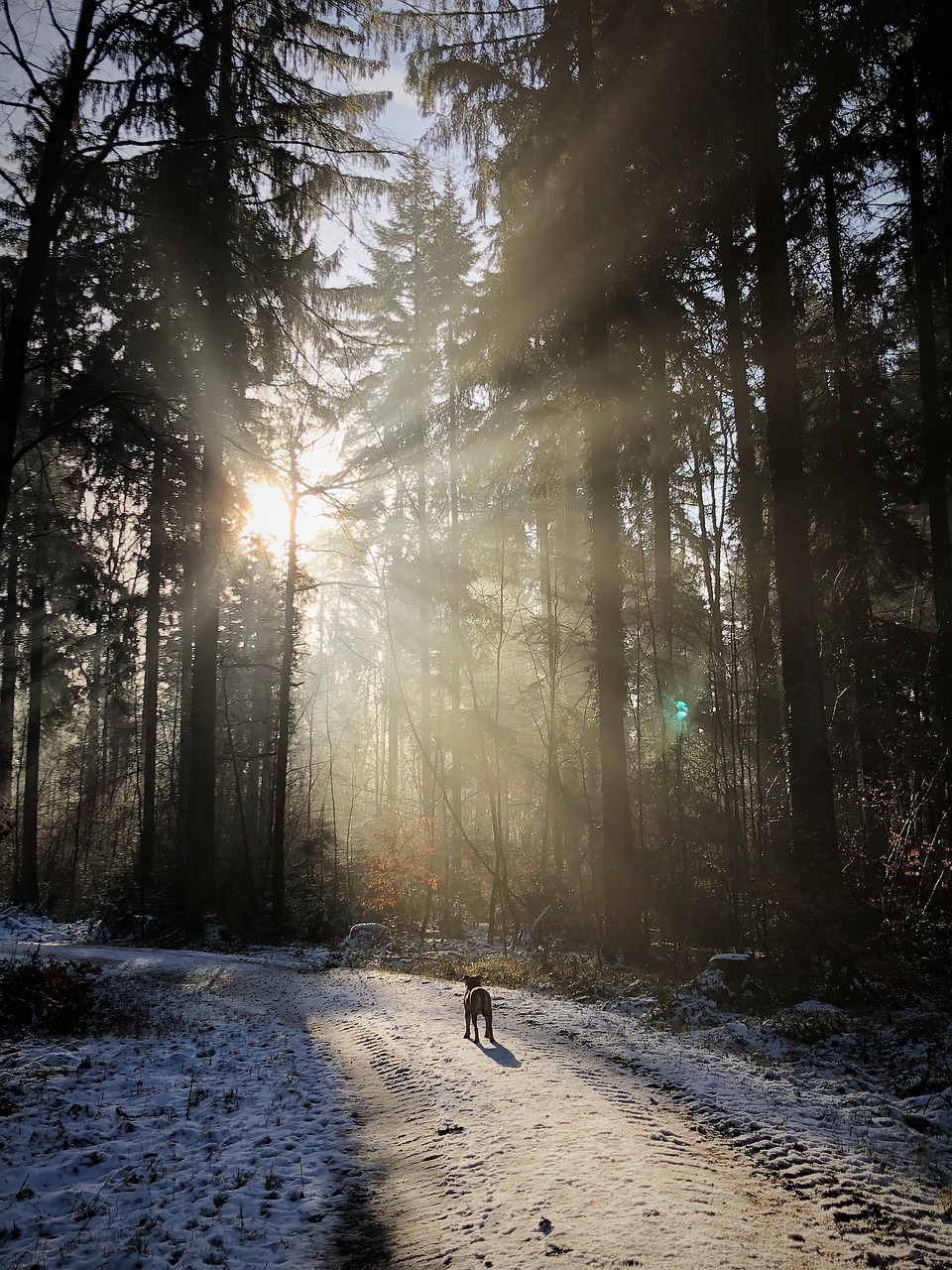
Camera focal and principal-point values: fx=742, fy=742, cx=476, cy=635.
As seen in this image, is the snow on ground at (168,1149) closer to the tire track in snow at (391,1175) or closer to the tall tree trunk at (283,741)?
the tire track in snow at (391,1175)

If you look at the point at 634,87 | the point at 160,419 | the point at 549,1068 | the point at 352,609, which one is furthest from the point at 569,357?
the point at 352,609

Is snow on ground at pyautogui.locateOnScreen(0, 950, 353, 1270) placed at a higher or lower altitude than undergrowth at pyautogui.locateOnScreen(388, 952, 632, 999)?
higher

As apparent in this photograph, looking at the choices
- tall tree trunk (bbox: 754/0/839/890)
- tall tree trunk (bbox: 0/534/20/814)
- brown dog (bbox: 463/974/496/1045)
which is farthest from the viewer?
tall tree trunk (bbox: 0/534/20/814)

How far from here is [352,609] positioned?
155 ft

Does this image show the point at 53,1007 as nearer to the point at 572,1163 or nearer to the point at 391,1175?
the point at 391,1175

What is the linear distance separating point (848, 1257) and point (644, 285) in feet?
42.1

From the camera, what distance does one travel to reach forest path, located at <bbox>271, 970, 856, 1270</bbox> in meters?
3.66

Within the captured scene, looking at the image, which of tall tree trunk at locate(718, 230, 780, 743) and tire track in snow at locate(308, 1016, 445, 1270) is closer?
tire track in snow at locate(308, 1016, 445, 1270)

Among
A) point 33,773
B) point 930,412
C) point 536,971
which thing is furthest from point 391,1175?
point 33,773

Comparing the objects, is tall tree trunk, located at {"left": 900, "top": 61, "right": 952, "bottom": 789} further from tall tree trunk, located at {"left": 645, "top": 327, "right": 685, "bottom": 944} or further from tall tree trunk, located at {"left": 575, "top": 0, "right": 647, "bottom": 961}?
tall tree trunk, located at {"left": 575, "top": 0, "right": 647, "bottom": 961}

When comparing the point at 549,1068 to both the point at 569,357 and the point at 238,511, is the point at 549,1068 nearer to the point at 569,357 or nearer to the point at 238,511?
the point at 238,511

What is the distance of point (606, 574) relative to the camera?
1193 centimetres

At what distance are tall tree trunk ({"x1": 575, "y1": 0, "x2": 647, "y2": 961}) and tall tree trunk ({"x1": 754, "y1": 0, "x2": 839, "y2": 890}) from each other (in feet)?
8.18

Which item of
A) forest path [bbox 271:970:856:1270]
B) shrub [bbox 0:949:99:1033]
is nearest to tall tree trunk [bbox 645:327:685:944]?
forest path [bbox 271:970:856:1270]
